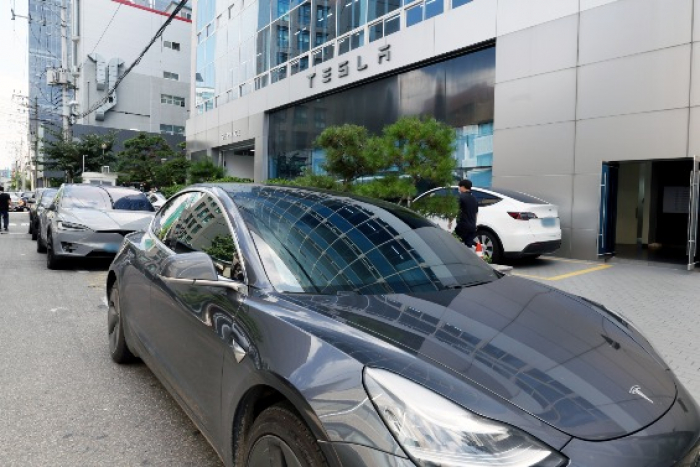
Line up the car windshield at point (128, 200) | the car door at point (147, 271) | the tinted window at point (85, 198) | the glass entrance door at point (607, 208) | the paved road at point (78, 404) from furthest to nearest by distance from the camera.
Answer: the glass entrance door at point (607, 208), the car windshield at point (128, 200), the tinted window at point (85, 198), the car door at point (147, 271), the paved road at point (78, 404)

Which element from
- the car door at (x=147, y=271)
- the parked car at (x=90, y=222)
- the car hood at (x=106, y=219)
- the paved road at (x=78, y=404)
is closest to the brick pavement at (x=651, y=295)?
the paved road at (x=78, y=404)

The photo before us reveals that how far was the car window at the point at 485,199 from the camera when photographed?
10166 millimetres

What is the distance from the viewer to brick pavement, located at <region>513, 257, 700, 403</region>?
4879mm

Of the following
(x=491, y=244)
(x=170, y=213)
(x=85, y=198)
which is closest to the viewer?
(x=170, y=213)

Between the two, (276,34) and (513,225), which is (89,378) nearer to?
(513,225)

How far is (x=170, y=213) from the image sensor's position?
3932 mm

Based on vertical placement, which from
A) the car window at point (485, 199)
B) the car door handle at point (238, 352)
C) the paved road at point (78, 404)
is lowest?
the paved road at point (78, 404)

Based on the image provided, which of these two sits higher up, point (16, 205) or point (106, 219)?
point (106, 219)

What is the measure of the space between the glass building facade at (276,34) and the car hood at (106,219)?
1081 centimetres

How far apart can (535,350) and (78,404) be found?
10.0 ft

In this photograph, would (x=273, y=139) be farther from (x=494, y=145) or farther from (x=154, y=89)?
(x=154, y=89)

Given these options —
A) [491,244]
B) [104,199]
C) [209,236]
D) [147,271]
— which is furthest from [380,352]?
[104,199]

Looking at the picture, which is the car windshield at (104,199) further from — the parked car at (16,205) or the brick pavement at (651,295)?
the parked car at (16,205)

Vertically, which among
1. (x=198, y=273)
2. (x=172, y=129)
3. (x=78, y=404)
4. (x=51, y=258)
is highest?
(x=172, y=129)
